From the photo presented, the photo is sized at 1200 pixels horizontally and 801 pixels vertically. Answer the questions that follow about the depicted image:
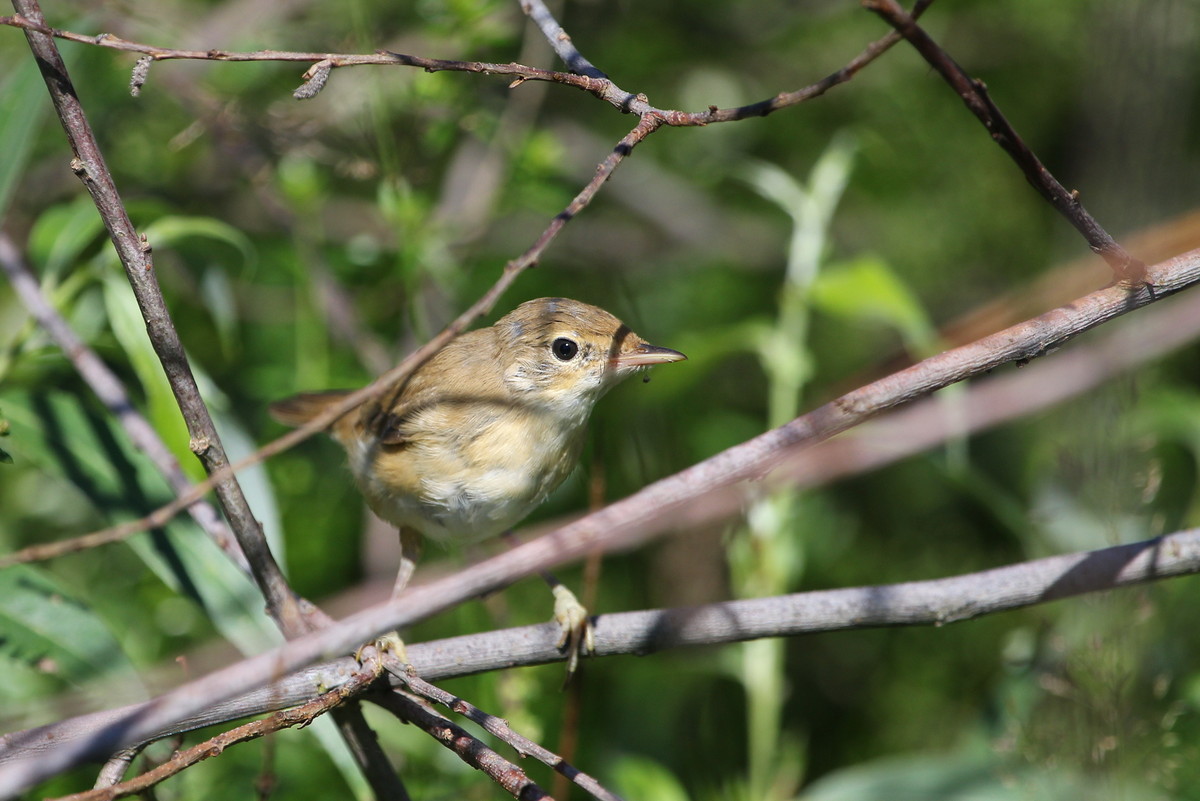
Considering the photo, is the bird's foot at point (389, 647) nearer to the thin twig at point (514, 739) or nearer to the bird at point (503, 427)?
the thin twig at point (514, 739)

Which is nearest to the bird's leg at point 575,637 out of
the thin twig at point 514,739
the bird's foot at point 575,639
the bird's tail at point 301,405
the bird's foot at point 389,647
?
the bird's foot at point 575,639

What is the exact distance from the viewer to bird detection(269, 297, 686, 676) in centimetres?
263

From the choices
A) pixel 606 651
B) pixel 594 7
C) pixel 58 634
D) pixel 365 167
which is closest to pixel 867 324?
pixel 594 7

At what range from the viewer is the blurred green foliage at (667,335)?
89.4 inches

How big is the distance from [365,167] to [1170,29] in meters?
1.83

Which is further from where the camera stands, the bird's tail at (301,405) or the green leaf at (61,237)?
the bird's tail at (301,405)

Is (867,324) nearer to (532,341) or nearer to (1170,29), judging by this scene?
(532,341)

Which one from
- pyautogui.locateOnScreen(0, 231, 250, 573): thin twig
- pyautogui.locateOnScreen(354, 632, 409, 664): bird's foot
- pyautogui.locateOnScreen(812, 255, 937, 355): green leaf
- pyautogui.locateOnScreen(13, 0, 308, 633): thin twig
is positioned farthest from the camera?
pyautogui.locateOnScreen(812, 255, 937, 355): green leaf

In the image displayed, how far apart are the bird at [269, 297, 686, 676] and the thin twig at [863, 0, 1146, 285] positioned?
1153 mm

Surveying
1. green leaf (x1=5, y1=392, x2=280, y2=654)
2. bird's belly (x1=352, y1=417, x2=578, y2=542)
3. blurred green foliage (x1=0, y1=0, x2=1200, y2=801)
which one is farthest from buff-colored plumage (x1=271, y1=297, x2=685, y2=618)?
green leaf (x1=5, y1=392, x2=280, y2=654)

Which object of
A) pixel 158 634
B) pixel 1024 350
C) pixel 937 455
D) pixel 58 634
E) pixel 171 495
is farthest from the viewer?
pixel 937 455

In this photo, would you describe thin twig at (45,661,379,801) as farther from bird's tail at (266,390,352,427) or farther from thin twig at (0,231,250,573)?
bird's tail at (266,390,352,427)

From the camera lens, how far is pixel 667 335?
→ 4438mm

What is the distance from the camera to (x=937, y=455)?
342 cm
